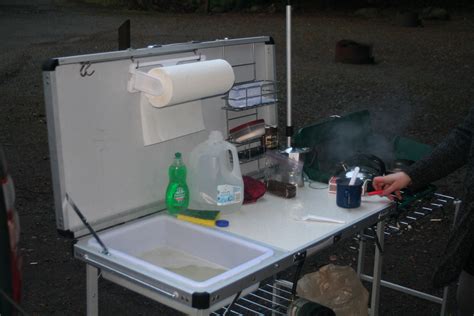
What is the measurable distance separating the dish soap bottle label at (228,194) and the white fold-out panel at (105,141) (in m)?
0.28

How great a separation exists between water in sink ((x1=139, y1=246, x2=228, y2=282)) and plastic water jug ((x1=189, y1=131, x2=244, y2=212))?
257mm

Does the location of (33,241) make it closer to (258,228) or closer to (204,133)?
(204,133)

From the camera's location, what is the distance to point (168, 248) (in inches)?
108

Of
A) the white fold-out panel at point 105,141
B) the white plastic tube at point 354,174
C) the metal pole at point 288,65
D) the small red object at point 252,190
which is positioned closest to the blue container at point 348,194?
the white plastic tube at point 354,174

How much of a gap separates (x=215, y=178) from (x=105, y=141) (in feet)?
1.66

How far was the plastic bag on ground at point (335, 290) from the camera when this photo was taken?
3.14m

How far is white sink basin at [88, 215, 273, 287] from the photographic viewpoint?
98.4 inches

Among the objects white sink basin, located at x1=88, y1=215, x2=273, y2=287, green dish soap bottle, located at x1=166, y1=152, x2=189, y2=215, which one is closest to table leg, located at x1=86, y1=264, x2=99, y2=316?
white sink basin, located at x1=88, y1=215, x2=273, y2=287

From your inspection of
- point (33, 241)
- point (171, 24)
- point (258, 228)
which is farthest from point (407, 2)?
point (258, 228)

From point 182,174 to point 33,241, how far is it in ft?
→ 7.77

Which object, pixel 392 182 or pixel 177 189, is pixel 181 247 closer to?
pixel 177 189

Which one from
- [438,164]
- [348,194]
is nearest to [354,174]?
[348,194]

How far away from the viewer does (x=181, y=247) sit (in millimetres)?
2725

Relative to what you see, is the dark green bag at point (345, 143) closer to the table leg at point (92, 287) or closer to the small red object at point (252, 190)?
the small red object at point (252, 190)
